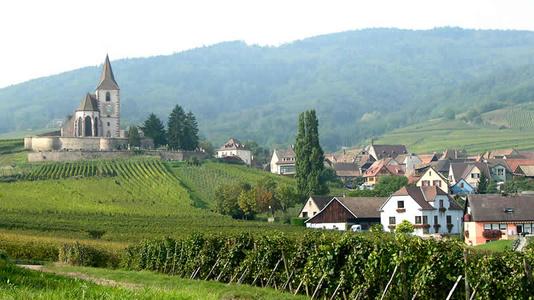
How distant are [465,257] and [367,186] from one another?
4648 inches

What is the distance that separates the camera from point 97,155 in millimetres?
137250

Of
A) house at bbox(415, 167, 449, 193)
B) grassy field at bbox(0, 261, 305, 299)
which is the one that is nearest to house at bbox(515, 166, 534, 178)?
house at bbox(415, 167, 449, 193)

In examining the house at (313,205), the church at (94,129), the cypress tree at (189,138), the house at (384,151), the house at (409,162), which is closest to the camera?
the house at (313,205)

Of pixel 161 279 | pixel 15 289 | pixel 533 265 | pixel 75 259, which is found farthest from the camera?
pixel 75 259

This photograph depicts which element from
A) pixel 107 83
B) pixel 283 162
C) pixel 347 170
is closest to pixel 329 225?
pixel 107 83

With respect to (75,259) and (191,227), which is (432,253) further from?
(191,227)

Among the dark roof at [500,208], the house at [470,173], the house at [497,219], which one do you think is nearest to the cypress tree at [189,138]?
the house at [470,173]

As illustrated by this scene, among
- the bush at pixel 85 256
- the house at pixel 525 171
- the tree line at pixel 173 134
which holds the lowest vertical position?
the bush at pixel 85 256

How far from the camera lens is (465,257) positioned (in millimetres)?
25547

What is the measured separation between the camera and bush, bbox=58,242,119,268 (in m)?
48.8

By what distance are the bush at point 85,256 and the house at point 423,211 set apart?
37.9 metres

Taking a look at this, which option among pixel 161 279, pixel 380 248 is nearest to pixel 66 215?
pixel 161 279

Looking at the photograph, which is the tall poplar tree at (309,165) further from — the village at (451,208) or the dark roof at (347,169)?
the dark roof at (347,169)

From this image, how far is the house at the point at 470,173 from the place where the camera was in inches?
4998
